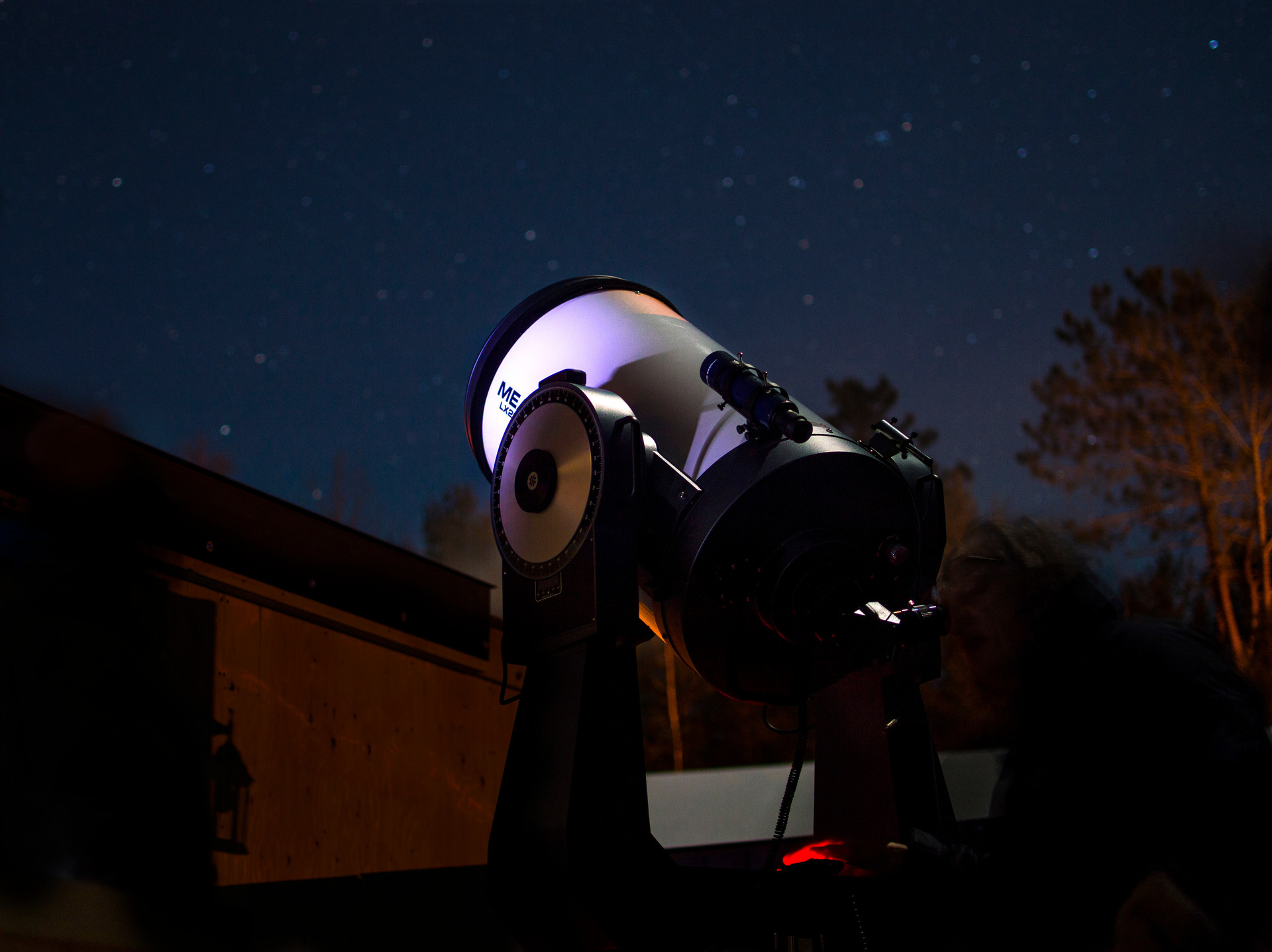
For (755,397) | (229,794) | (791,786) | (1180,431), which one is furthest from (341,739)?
(1180,431)

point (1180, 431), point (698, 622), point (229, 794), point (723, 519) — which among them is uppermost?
point (1180, 431)

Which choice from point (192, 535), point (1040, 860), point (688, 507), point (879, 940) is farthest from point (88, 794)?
point (1040, 860)

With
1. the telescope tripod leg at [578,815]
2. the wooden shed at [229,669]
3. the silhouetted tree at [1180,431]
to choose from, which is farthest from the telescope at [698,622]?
the silhouetted tree at [1180,431]

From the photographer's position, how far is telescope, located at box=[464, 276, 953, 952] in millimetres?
1767

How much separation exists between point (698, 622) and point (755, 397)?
49 cm

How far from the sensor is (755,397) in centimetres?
196

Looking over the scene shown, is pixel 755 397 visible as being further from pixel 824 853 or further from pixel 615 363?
pixel 824 853

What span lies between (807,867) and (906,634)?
52cm

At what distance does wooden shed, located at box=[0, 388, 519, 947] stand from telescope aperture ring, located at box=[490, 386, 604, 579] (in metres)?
1.07

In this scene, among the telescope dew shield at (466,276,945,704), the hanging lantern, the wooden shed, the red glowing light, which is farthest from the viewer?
the hanging lantern

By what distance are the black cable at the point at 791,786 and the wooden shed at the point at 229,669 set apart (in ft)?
5.29

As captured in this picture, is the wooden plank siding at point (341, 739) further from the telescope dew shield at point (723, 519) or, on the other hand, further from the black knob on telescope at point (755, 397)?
Answer: the black knob on telescope at point (755, 397)

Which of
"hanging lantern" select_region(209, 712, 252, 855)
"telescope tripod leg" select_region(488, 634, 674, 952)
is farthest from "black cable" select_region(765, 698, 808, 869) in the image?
"hanging lantern" select_region(209, 712, 252, 855)

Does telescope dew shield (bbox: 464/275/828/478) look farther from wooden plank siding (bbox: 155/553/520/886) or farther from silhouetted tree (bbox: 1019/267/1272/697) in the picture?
silhouetted tree (bbox: 1019/267/1272/697)
